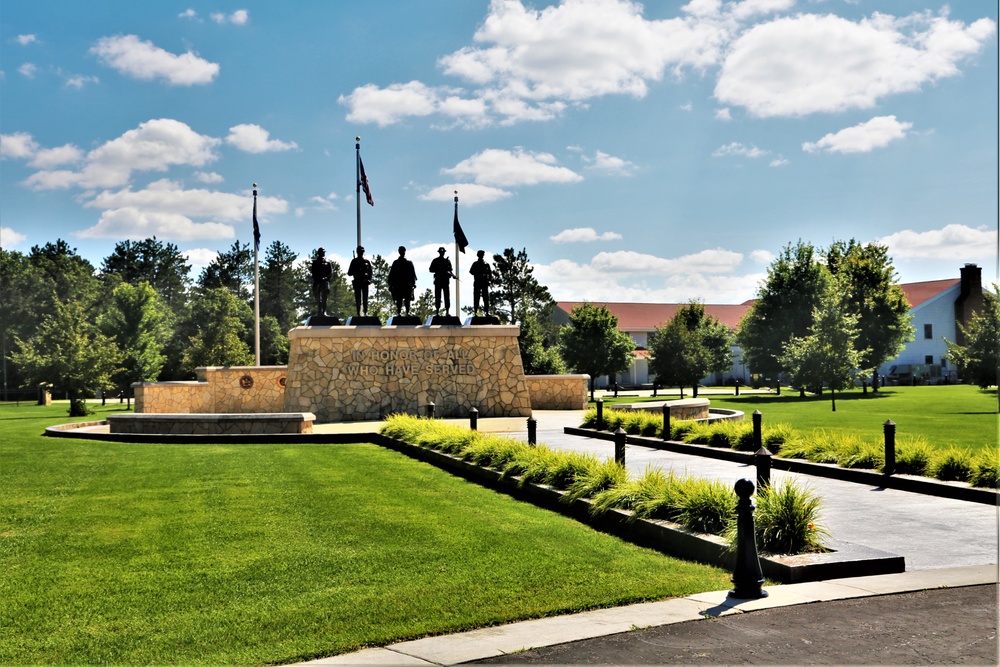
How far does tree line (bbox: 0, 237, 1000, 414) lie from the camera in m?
37.5

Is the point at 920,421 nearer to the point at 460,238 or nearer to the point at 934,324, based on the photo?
the point at 460,238

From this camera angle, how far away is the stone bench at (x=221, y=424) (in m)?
20.7

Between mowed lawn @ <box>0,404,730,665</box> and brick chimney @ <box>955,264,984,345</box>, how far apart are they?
7131cm

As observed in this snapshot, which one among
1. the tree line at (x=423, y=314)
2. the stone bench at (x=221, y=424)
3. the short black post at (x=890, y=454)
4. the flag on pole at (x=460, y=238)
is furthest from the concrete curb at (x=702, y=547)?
the tree line at (x=423, y=314)

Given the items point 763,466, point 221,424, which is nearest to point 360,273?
point 221,424

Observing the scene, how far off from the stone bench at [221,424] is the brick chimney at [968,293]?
66.7 metres

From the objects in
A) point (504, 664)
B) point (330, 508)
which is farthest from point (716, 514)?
point (330, 508)

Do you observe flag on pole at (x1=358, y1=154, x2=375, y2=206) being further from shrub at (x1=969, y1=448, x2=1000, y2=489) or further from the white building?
the white building

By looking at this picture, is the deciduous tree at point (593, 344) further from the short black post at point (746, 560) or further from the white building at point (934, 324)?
the short black post at point (746, 560)

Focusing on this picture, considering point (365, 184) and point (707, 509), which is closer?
point (707, 509)

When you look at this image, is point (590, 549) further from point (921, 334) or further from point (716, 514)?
point (921, 334)

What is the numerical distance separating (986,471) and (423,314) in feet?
222

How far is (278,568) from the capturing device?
24.6 feet

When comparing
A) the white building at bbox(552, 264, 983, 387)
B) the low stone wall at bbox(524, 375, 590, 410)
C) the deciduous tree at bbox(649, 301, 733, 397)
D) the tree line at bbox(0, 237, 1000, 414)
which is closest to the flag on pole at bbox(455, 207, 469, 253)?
the low stone wall at bbox(524, 375, 590, 410)
